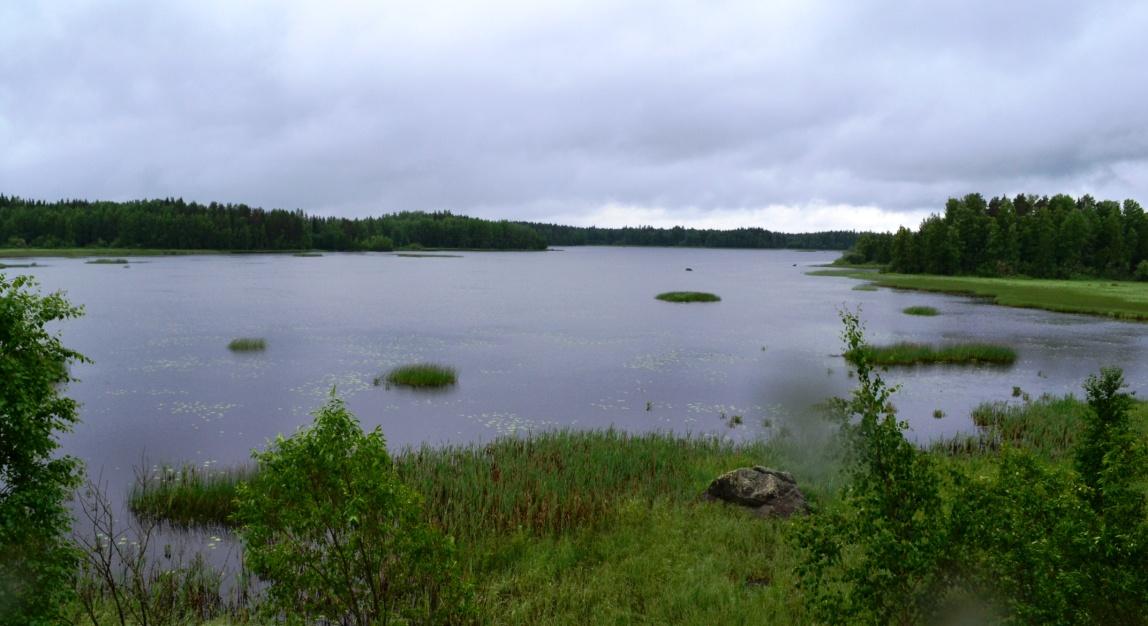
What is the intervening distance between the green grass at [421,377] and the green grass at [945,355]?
2993 centimetres

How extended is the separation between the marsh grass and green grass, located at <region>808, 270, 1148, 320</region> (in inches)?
3581

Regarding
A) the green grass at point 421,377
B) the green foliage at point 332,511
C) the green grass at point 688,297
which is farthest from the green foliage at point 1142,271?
the green foliage at point 332,511

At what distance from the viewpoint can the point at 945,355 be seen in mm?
48656

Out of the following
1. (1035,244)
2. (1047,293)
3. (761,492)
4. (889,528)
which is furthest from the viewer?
(1035,244)

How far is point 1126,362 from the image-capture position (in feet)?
155

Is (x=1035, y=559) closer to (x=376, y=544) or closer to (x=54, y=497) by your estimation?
(x=376, y=544)

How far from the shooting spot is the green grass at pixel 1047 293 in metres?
81.4

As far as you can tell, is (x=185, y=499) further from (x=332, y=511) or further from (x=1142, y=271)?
(x=1142, y=271)

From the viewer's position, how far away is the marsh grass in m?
18.7

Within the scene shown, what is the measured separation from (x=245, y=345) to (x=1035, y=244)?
165 m

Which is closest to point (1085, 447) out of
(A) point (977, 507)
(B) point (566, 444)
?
(A) point (977, 507)

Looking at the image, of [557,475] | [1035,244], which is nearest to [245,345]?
[557,475]

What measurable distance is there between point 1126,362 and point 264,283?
110195 mm

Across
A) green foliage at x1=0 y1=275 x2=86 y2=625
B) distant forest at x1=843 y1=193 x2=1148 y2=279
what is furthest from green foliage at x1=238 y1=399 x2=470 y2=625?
distant forest at x1=843 y1=193 x2=1148 y2=279
